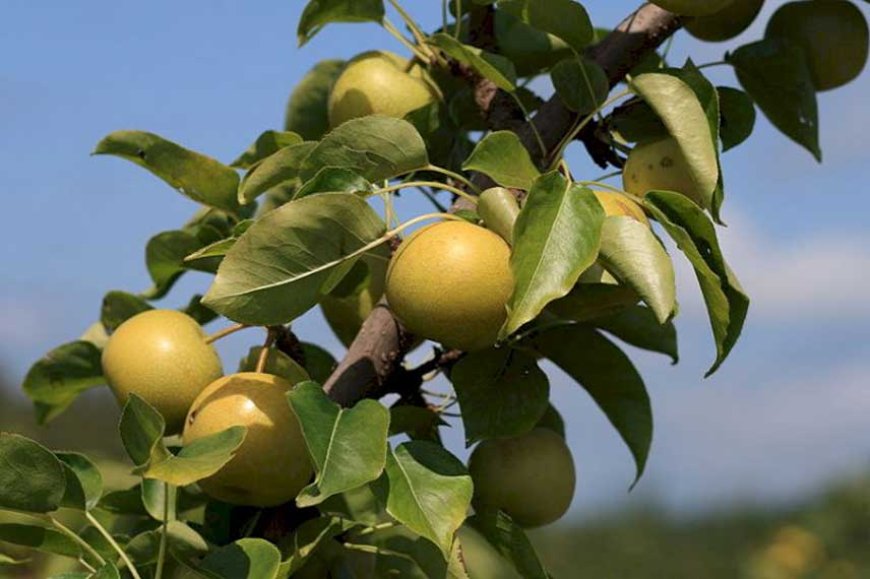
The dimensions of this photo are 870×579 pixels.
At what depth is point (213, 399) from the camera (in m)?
1.09

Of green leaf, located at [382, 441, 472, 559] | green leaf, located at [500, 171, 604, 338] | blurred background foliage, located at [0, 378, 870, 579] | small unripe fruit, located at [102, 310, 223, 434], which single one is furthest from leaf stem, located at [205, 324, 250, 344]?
blurred background foliage, located at [0, 378, 870, 579]

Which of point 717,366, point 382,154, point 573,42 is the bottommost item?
point 717,366

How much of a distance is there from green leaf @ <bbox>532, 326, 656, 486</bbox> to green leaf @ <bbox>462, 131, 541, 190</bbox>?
0.26m

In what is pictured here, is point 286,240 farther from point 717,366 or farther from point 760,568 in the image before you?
point 760,568

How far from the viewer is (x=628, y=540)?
30.1 ft

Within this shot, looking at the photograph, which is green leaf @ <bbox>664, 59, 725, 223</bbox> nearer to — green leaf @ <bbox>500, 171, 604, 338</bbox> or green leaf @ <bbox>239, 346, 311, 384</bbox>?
green leaf @ <bbox>500, 171, 604, 338</bbox>

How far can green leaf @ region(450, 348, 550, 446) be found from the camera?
1.20 metres

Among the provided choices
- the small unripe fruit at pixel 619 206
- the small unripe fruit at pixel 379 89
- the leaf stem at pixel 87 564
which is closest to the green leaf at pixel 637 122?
the small unripe fruit at pixel 619 206

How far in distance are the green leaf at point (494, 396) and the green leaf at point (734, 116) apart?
0.31 meters

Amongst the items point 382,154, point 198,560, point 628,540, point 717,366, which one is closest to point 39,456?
point 198,560

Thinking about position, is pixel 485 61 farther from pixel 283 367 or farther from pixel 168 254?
pixel 168 254

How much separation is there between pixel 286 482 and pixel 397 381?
9.3 inches

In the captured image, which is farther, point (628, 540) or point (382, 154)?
point (628, 540)

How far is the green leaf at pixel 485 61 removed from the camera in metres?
1.16
